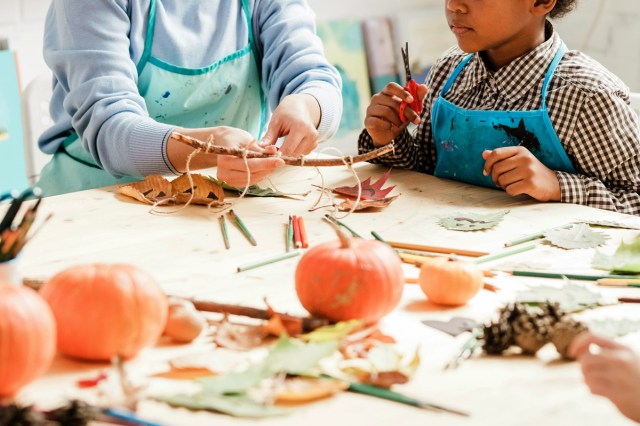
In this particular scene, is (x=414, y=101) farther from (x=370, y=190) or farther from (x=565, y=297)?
(x=565, y=297)

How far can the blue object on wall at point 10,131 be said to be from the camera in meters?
2.27

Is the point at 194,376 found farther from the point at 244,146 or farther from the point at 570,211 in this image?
the point at 570,211

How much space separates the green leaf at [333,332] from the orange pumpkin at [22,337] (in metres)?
0.25

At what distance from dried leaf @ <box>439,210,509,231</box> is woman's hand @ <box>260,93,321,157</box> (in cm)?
36

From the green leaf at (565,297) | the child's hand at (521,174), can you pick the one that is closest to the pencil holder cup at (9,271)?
the green leaf at (565,297)

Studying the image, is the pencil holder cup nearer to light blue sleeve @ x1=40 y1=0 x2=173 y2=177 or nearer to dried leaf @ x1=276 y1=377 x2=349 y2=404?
dried leaf @ x1=276 y1=377 x2=349 y2=404

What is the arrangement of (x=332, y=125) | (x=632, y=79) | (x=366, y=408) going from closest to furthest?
(x=366, y=408)
(x=332, y=125)
(x=632, y=79)

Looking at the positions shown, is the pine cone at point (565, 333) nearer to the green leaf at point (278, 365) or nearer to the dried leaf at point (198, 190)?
the green leaf at point (278, 365)

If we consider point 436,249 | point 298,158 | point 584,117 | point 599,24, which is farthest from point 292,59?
point 599,24

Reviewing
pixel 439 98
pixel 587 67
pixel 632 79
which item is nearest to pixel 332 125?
pixel 439 98

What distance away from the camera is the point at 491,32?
159 centimetres

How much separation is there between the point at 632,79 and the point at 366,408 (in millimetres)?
2650

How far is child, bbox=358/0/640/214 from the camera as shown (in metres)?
1.46

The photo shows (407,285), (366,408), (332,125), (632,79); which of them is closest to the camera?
(366,408)
